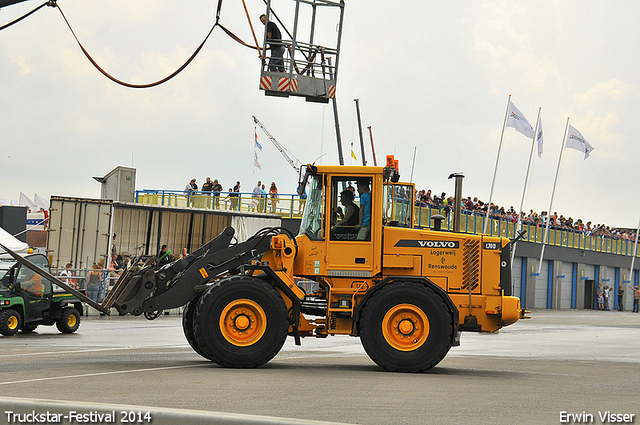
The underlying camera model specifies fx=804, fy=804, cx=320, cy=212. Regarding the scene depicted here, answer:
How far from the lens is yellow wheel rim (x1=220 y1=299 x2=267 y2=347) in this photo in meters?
11.3

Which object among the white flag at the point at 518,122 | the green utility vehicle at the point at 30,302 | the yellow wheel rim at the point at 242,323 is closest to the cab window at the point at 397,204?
the yellow wheel rim at the point at 242,323

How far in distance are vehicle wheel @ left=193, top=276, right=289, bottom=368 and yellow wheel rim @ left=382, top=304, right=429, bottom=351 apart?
4.84 feet

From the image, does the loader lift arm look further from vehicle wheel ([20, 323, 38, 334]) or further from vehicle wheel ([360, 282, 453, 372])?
vehicle wheel ([20, 323, 38, 334])

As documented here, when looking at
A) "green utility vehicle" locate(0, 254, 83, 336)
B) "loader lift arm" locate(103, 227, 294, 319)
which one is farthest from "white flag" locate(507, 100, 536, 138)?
"loader lift arm" locate(103, 227, 294, 319)

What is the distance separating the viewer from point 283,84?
16016 millimetres

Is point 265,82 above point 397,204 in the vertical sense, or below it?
above

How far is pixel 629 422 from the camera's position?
7.40 metres

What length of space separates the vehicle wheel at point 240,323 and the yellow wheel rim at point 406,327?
1475 mm

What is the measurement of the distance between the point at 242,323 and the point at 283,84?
6.27m

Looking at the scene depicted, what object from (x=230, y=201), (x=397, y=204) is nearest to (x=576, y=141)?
(x=230, y=201)

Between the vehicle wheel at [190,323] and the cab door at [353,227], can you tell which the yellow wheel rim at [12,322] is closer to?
the vehicle wheel at [190,323]

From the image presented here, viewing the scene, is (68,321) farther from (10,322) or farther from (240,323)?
(240,323)

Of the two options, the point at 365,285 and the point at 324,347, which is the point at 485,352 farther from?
the point at 365,285

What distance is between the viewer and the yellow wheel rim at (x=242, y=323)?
11.3 m
